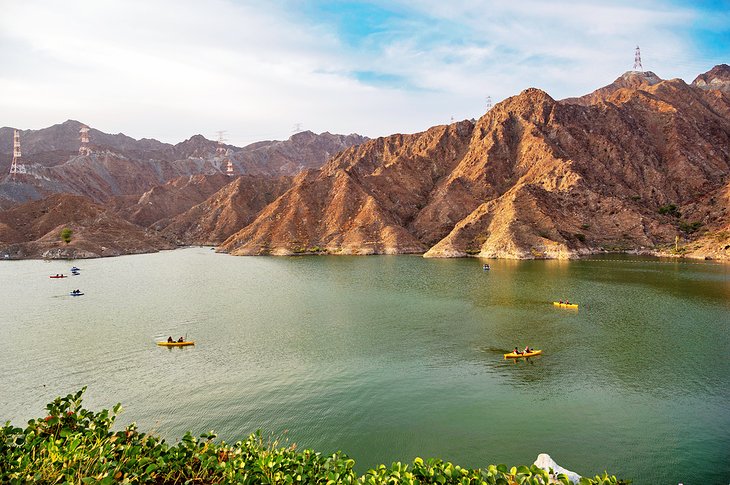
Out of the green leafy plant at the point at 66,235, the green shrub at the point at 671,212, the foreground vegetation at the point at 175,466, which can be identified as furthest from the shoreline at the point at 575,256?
the foreground vegetation at the point at 175,466

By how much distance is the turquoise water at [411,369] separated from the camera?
3094 cm

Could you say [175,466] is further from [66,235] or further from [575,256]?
[66,235]

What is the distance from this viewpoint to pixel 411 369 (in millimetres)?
44969

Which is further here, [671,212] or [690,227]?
[671,212]

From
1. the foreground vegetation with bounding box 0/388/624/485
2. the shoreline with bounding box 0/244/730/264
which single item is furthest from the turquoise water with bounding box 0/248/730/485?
the shoreline with bounding box 0/244/730/264

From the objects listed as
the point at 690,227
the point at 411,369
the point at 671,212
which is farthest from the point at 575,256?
the point at 411,369

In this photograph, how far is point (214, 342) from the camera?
56.1 meters

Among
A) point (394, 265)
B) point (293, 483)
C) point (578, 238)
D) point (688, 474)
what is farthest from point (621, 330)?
point (578, 238)

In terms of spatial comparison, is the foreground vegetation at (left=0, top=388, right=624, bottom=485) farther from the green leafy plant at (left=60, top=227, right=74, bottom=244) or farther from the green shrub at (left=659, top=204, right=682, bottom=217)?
the green shrub at (left=659, top=204, right=682, bottom=217)

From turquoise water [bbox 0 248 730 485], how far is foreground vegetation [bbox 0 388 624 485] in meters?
14.4

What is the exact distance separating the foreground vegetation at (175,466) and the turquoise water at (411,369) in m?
14.4

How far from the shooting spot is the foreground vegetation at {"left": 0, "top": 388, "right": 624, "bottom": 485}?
1252 centimetres

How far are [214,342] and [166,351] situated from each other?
234 inches

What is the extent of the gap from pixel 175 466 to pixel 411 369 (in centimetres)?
3324
